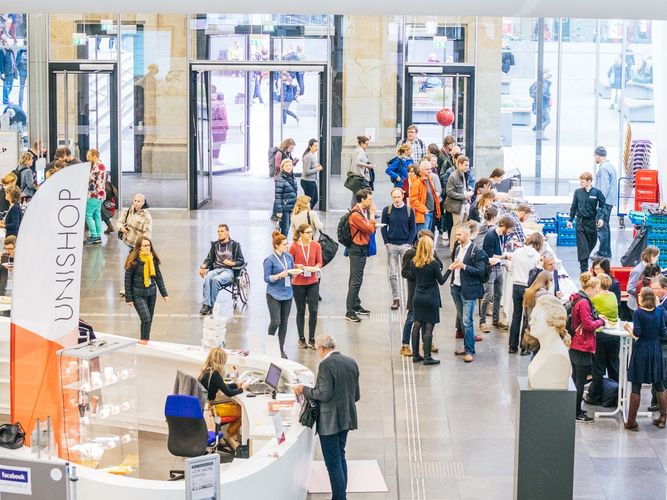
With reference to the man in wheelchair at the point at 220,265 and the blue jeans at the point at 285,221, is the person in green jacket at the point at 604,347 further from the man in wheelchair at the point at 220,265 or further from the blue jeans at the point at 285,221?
the blue jeans at the point at 285,221

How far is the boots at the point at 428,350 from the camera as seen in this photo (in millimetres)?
11988

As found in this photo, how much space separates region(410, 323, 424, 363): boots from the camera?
12.1 meters

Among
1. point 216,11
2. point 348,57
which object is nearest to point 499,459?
point 216,11

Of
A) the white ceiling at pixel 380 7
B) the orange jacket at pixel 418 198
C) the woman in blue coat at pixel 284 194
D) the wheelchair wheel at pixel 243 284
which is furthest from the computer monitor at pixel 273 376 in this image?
the woman in blue coat at pixel 284 194

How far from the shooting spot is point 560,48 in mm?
24578

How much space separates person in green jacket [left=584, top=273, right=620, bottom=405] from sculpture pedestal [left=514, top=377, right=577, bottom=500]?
267 cm

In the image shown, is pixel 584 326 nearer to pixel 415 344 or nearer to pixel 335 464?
pixel 415 344

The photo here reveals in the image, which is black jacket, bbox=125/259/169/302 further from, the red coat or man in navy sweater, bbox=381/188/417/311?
the red coat

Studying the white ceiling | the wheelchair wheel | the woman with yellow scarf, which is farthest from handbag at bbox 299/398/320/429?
the wheelchair wheel

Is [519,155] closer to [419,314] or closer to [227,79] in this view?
[227,79]

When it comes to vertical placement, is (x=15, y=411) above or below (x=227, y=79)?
below

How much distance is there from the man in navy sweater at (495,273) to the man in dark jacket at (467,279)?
0.58 meters

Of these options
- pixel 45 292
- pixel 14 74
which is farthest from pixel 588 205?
pixel 14 74

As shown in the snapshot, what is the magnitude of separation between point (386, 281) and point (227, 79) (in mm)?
12485
